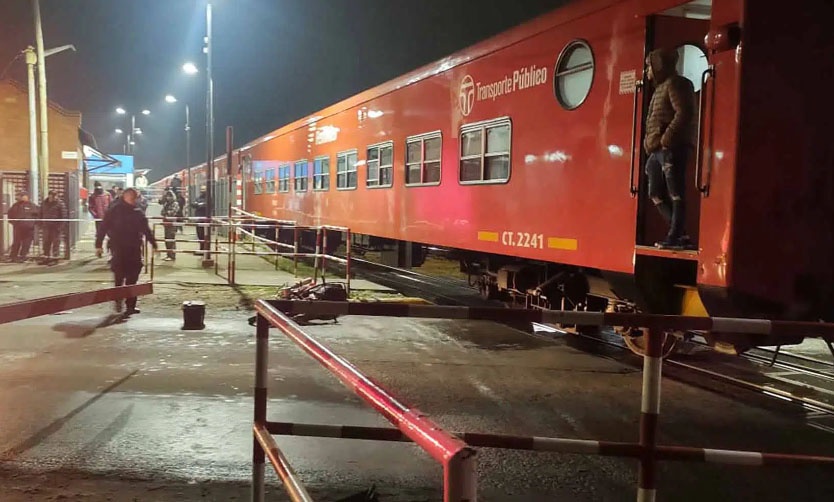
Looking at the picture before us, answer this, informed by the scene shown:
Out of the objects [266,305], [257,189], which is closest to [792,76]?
[266,305]

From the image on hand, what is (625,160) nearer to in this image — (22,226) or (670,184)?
(670,184)

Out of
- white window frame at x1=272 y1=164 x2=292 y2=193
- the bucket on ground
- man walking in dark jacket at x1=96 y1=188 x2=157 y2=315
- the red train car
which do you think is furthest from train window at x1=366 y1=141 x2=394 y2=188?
white window frame at x1=272 y1=164 x2=292 y2=193

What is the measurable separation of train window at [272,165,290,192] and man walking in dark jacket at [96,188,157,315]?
10.1 m

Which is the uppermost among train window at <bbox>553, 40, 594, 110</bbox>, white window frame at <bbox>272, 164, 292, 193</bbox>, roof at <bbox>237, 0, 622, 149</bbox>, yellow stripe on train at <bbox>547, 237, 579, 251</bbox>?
roof at <bbox>237, 0, 622, 149</bbox>

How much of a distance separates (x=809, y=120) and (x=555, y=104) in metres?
2.62

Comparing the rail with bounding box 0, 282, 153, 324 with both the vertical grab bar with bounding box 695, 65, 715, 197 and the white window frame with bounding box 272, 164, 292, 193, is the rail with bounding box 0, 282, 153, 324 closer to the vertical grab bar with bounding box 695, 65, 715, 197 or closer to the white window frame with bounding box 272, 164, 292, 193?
the vertical grab bar with bounding box 695, 65, 715, 197

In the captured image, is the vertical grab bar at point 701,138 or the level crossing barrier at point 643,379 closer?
the level crossing barrier at point 643,379

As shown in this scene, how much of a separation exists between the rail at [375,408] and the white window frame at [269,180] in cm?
1917

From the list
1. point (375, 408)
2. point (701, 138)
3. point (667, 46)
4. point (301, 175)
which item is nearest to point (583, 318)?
point (375, 408)

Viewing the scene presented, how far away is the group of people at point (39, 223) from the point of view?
17594 mm

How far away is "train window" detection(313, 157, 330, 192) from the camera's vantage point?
53.6ft

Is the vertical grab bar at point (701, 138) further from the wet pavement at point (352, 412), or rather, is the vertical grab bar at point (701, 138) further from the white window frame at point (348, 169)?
the white window frame at point (348, 169)

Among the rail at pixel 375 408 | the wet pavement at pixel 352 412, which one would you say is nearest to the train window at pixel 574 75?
the wet pavement at pixel 352 412

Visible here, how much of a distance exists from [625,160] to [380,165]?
6.72 m
